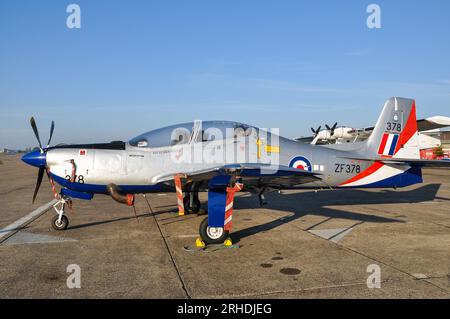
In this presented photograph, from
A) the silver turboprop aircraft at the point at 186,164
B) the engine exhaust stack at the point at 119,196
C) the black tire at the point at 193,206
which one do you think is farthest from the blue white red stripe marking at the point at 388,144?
the engine exhaust stack at the point at 119,196

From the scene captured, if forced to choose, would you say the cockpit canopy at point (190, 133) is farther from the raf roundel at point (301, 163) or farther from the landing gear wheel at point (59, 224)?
the landing gear wheel at point (59, 224)

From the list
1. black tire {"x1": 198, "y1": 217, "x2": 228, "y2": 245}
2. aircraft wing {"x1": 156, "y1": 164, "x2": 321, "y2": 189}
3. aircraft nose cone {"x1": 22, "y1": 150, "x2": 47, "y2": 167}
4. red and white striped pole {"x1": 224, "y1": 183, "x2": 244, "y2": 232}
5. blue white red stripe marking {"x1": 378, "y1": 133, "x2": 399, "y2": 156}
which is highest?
blue white red stripe marking {"x1": 378, "y1": 133, "x2": 399, "y2": 156}

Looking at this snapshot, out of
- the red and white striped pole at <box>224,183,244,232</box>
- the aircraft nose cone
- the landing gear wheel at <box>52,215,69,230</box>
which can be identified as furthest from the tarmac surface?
the aircraft nose cone

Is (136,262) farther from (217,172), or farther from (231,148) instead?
(231,148)

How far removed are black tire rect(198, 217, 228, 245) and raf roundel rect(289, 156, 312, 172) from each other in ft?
9.77

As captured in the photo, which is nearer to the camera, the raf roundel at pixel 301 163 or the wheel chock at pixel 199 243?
the wheel chock at pixel 199 243

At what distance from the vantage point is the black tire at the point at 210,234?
6844 mm

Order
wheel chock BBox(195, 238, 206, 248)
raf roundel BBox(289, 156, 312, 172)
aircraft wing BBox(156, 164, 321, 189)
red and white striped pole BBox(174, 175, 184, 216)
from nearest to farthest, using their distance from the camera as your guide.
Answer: wheel chock BBox(195, 238, 206, 248)
aircraft wing BBox(156, 164, 321, 189)
red and white striped pole BBox(174, 175, 184, 216)
raf roundel BBox(289, 156, 312, 172)

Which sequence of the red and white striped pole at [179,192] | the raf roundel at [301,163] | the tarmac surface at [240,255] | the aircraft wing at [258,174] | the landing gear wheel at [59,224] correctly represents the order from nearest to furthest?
the tarmac surface at [240,255] → the aircraft wing at [258,174] → the red and white striped pole at [179,192] → the landing gear wheel at [59,224] → the raf roundel at [301,163]

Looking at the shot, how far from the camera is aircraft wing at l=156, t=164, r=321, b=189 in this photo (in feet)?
22.9

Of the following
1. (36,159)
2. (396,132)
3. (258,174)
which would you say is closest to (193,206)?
(258,174)

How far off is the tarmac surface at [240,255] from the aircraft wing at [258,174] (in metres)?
1.27

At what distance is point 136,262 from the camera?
582 cm

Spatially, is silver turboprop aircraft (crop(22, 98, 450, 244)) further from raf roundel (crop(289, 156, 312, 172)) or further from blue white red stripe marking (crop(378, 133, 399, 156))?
blue white red stripe marking (crop(378, 133, 399, 156))
